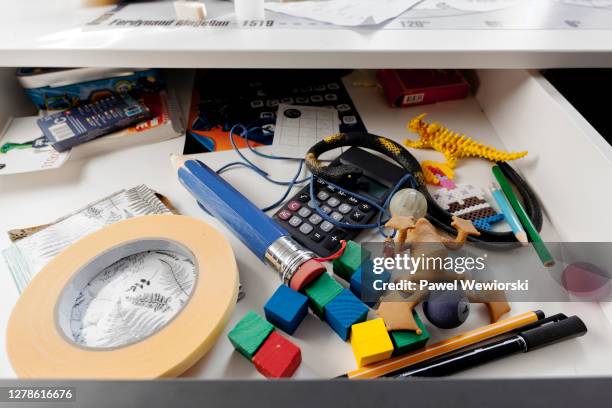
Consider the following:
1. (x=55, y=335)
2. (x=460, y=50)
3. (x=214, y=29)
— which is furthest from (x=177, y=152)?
(x=460, y=50)

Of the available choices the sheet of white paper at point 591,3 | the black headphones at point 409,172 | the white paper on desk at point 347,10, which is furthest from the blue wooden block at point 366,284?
the sheet of white paper at point 591,3

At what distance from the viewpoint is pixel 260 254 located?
0.40 meters

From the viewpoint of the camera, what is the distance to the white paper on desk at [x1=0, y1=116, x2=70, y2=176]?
49 centimetres

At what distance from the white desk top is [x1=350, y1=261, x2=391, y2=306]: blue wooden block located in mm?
286

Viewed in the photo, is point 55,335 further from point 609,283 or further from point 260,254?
point 609,283

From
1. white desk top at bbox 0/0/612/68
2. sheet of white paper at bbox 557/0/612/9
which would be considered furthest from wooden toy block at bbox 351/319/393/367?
sheet of white paper at bbox 557/0/612/9

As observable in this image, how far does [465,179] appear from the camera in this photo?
0.51 m

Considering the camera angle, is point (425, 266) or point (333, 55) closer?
point (425, 266)

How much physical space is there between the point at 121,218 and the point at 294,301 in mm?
230

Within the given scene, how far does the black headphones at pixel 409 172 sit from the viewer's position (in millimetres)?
417

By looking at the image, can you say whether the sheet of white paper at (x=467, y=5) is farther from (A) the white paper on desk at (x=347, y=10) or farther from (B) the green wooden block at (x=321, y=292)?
(B) the green wooden block at (x=321, y=292)

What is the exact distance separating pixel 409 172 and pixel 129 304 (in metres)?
0.35

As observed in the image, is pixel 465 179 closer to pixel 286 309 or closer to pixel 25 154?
pixel 286 309

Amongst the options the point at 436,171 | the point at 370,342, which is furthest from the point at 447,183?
the point at 370,342
